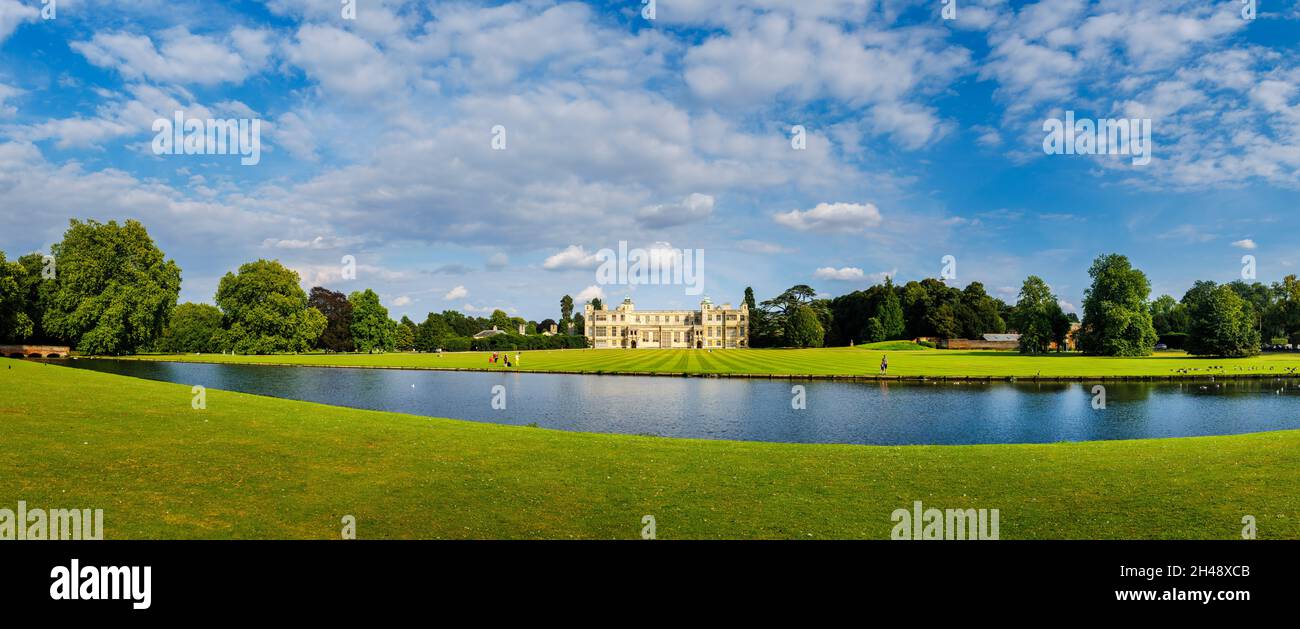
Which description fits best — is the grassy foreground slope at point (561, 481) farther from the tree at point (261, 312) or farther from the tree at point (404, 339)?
the tree at point (404, 339)

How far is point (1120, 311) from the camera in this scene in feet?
206

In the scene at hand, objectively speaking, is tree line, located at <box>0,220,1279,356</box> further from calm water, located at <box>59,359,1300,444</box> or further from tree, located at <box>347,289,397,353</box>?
calm water, located at <box>59,359,1300,444</box>

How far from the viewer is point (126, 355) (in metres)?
57.5

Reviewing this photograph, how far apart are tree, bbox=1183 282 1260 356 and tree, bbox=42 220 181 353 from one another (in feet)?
330

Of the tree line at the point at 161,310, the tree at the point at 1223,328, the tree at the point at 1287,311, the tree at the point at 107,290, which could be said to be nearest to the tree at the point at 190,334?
the tree line at the point at 161,310

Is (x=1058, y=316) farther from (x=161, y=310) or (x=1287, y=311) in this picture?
(x=161, y=310)

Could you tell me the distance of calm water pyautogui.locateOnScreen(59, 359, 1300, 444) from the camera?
21219 mm

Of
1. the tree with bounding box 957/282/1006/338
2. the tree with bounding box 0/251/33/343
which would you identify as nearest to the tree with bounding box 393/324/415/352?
the tree with bounding box 0/251/33/343

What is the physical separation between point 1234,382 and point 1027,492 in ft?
150

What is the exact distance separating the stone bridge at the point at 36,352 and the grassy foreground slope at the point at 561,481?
175ft

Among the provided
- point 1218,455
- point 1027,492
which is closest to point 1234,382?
point 1218,455

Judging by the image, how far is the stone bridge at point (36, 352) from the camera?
166ft
